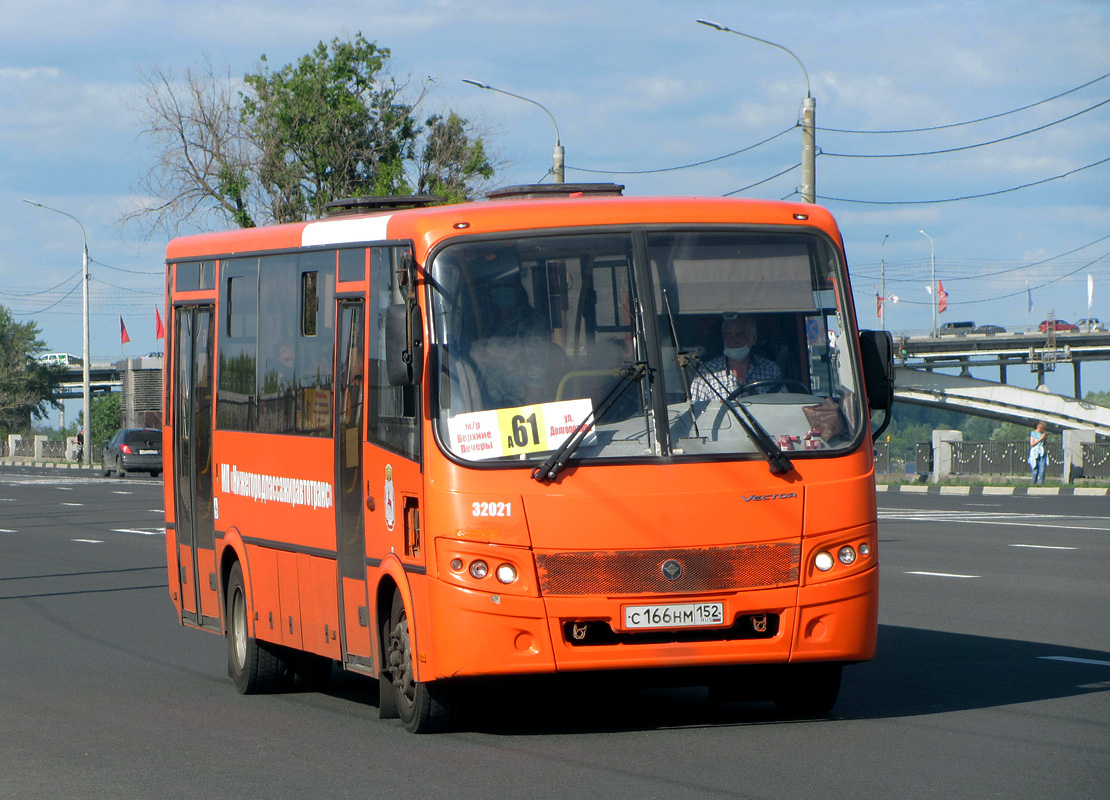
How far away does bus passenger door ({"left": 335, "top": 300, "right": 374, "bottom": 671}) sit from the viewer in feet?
28.0

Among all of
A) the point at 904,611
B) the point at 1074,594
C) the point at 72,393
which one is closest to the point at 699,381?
the point at 904,611

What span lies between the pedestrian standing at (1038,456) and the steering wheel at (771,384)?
109 ft

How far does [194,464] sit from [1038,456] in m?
32.0

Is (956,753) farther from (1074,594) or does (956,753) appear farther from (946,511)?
(946,511)

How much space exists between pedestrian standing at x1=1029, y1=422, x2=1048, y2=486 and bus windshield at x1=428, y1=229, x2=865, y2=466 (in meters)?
33.2

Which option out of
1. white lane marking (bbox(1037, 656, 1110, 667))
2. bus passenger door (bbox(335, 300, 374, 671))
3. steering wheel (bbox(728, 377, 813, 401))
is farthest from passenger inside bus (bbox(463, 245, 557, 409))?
white lane marking (bbox(1037, 656, 1110, 667))

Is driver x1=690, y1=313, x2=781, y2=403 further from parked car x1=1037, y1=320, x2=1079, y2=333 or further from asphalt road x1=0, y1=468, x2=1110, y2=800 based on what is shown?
parked car x1=1037, y1=320, x2=1079, y2=333

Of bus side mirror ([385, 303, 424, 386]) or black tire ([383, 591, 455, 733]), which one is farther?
black tire ([383, 591, 455, 733])

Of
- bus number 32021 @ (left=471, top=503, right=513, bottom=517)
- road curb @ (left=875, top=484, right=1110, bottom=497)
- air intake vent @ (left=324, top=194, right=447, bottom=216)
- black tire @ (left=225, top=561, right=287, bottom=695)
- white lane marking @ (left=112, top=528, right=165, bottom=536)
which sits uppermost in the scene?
air intake vent @ (left=324, top=194, right=447, bottom=216)

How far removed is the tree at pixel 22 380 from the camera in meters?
124

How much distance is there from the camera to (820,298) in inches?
324

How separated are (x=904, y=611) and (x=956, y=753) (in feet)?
21.7

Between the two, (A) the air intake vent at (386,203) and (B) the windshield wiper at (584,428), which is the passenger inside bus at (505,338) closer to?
(B) the windshield wiper at (584,428)

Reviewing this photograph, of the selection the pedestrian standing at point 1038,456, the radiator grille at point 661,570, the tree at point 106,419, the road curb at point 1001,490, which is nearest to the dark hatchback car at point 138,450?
the road curb at point 1001,490
